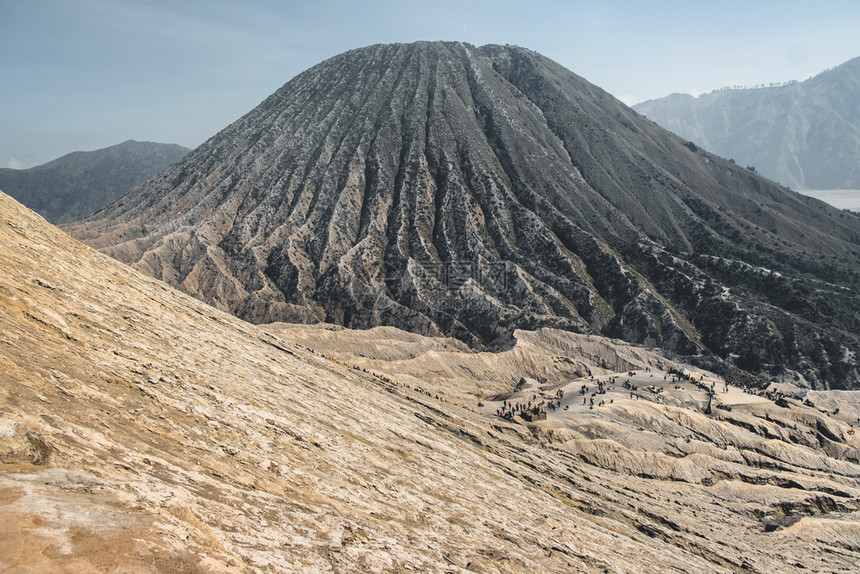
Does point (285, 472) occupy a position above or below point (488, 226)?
below

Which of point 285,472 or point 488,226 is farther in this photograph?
point 488,226

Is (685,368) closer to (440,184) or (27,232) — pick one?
(440,184)

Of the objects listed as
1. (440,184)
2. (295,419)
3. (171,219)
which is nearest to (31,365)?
(295,419)

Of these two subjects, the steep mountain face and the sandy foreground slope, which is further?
the steep mountain face

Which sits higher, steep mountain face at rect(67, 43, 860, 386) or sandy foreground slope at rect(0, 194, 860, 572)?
steep mountain face at rect(67, 43, 860, 386)
